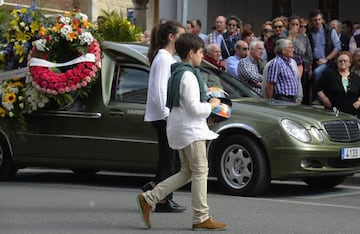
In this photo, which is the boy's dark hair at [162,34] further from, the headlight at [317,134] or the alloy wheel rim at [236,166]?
the headlight at [317,134]

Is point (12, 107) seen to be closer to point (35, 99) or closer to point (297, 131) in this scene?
point (35, 99)

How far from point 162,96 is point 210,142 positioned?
78.7 inches

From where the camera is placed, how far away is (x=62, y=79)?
1202 cm

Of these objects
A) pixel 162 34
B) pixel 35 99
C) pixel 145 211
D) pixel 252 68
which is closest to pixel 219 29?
pixel 252 68

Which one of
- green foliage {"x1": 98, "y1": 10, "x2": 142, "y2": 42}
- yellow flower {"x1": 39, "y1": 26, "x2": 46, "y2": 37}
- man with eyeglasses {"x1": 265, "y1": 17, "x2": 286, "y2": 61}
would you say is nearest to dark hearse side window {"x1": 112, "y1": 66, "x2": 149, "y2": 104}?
yellow flower {"x1": 39, "y1": 26, "x2": 46, "y2": 37}

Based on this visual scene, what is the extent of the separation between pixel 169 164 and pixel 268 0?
14.6 m

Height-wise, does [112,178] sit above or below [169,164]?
below

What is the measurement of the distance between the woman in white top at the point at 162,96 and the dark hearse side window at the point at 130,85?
2.21m

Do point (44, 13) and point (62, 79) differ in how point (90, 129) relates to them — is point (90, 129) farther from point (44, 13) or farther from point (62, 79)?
point (44, 13)

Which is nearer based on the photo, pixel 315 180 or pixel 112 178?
pixel 315 180

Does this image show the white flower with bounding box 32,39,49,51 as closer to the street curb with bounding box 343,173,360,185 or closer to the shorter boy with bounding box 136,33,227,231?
the shorter boy with bounding box 136,33,227,231

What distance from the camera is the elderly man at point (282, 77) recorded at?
44.3 feet

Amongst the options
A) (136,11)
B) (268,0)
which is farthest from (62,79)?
(136,11)

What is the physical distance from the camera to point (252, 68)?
14375 millimetres
